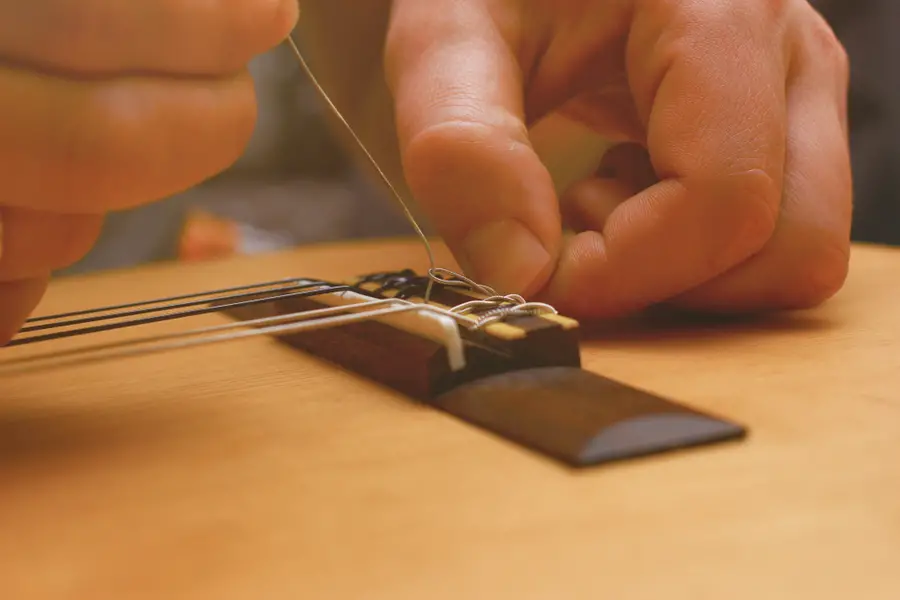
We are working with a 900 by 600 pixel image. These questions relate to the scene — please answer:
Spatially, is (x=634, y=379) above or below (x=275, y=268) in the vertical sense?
below

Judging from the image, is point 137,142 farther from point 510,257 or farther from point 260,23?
point 510,257

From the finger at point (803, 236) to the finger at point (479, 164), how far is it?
132mm

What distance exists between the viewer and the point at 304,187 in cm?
289

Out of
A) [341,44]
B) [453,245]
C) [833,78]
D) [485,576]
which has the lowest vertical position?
[485,576]

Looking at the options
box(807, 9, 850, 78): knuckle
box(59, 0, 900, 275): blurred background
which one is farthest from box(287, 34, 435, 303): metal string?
box(59, 0, 900, 275): blurred background

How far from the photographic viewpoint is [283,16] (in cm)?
43

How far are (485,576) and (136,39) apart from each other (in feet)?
0.79

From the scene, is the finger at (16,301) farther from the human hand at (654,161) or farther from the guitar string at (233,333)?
the human hand at (654,161)

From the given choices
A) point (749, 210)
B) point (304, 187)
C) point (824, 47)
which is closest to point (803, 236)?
point (749, 210)

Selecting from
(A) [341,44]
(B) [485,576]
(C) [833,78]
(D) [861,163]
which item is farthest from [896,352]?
(D) [861,163]

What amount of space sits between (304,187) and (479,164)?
7.75 feet

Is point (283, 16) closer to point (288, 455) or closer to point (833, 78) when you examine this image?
point (288, 455)

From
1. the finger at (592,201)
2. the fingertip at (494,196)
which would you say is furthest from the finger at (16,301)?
the finger at (592,201)

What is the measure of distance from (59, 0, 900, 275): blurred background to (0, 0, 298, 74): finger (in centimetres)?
120
